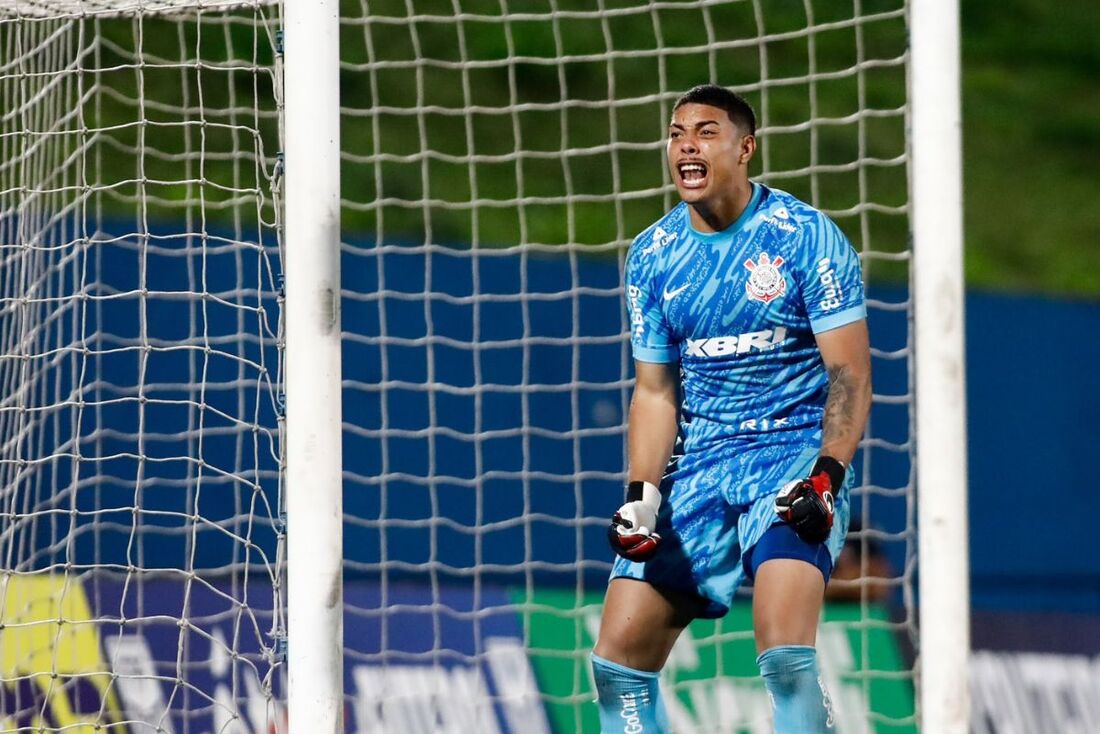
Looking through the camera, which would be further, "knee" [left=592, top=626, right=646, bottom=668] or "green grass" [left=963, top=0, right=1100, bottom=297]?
"green grass" [left=963, top=0, right=1100, bottom=297]

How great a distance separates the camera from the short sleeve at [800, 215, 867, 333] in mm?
3281

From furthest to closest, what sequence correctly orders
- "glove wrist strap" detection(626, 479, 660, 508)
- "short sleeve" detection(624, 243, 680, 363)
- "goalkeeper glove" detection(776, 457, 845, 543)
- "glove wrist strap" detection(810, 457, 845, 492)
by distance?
"short sleeve" detection(624, 243, 680, 363)
"glove wrist strap" detection(626, 479, 660, 508)
"glove wrist strap" detection(810, 457, 845, 492)
"goalkeeper glove" detection(776, 457, 845, 543)

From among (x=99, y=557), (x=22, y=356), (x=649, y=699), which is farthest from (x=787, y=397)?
(x=99, y=557)

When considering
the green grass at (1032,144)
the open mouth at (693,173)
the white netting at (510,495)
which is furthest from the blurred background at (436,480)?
the green grass at (1032,144)

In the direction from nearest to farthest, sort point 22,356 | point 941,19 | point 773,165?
1. point 941,19
2. point 22,356
3. point 773,165

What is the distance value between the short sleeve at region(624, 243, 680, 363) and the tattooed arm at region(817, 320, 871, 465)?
1.22ft

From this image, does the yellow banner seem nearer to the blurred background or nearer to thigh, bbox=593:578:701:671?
the blurred background

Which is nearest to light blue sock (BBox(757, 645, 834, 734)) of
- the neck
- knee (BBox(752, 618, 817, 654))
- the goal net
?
knee (BBox(752, 618, 817, 654))

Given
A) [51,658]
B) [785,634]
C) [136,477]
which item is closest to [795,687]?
[785,634]

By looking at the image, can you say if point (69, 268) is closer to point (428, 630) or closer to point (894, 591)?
point (428, 630)

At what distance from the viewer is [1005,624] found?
526 centimetres

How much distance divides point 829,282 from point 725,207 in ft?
0.92

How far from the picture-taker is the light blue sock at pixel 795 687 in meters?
3.15

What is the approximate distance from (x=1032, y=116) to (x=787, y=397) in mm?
7468
